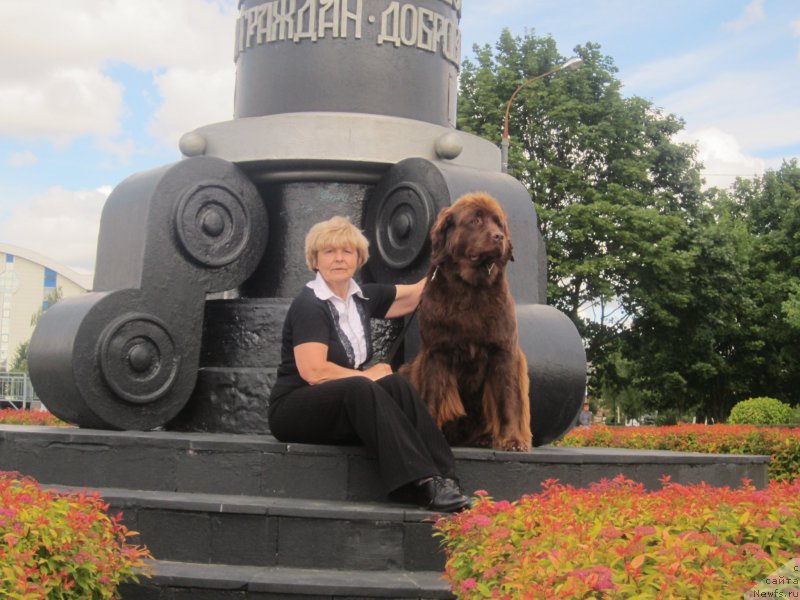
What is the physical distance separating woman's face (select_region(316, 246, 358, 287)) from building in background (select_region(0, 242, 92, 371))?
8889cm

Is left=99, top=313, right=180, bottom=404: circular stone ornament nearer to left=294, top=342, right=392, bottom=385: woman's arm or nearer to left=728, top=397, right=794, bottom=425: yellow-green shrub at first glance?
left=294, top=342, right=392, bottom=385: woman's arm

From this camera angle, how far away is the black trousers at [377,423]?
16.1ft

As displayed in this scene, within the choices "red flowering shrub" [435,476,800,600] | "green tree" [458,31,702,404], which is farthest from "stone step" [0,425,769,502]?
"green tree" [458,31,702,404]

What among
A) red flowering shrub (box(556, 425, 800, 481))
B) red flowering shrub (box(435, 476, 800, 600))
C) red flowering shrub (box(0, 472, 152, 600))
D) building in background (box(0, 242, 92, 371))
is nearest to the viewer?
red flowering shrub (box(435, 476, 800, 600))

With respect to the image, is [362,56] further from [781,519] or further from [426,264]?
[781,519]

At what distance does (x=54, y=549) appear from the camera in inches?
139

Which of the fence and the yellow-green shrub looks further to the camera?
the fence

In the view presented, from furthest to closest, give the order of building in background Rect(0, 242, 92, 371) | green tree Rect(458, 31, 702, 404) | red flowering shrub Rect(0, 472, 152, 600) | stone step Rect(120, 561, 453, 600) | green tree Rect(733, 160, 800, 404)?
building in background Rect(0, 242, 92, 371) < green tree Rect(733, 160, 800, 404) < green tree Rect(458, 31, 702, 404) < stone step Rect(120, 561, 453, 600) < red flowering shrub Rect(0, 472, 152, 600)

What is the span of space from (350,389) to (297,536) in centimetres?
81

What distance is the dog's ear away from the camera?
18.9ft

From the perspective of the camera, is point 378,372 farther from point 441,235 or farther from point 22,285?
point 22,285

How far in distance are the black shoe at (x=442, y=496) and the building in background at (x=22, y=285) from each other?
89.9m

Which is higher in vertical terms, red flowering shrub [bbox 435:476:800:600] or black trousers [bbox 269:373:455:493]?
black trousers [bbox 269:373:455:493]

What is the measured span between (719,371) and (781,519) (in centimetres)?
3100
